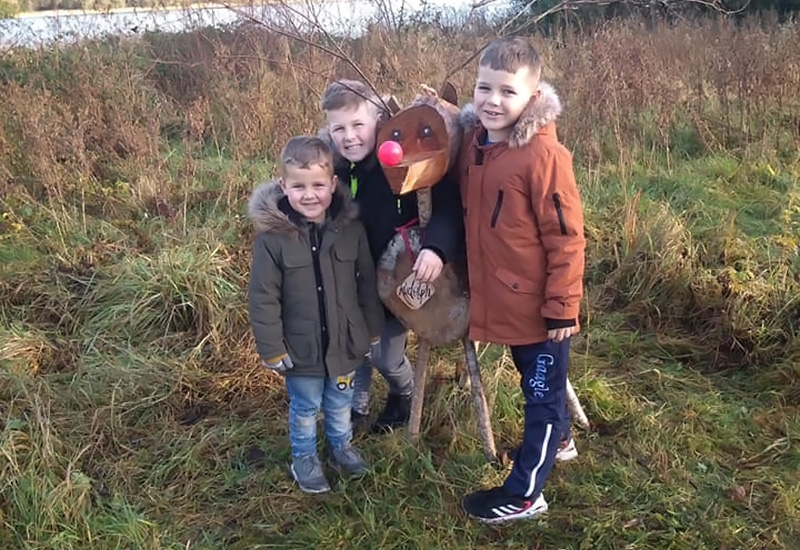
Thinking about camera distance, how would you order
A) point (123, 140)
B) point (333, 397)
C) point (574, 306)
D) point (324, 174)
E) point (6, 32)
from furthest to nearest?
point (6, 32) < point (123, 140) < point (333, 397) < point (324, 174) < point (574, 306)

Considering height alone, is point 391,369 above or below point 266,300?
below

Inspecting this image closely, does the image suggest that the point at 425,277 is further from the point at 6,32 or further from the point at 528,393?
the point at 6,32

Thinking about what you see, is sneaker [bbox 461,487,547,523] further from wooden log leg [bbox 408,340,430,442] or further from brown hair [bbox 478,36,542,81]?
brown hair [bbox 478,36,542,81]

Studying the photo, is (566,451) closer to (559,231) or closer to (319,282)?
(559,231)

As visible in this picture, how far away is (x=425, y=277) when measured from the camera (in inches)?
96.2

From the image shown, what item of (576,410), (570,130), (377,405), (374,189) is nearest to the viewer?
(374,189)

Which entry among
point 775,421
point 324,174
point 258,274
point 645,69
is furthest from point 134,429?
point 645,69

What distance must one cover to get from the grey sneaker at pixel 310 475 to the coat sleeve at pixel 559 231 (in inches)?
45.4

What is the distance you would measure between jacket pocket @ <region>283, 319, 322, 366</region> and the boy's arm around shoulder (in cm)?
23

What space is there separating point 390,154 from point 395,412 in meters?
1.39

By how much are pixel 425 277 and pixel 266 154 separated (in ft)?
11.9

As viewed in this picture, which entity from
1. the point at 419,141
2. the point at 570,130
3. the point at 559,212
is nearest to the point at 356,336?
the point at 419,141

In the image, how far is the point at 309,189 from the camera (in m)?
2.47

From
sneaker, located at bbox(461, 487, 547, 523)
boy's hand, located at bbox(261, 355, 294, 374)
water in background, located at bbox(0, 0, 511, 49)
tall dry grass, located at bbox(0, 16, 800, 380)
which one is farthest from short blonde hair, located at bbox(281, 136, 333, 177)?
water in background, located at bbox(0, 0, 511, 49)
